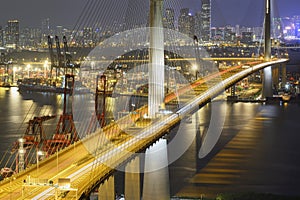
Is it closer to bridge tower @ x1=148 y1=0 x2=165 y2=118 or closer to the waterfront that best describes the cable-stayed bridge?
bridge tower @ x1=148 y1=0 x2=165 y2=118

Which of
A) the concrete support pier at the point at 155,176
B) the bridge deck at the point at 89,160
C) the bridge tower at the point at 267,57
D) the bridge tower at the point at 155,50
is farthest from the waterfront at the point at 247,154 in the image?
the bridge tower at the point at 267,57

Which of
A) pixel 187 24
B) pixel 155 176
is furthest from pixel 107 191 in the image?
pixel 187 24

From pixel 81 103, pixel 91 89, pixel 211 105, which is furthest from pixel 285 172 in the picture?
pixel 91 89

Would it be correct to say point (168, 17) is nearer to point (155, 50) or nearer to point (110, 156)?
point (155, 50)

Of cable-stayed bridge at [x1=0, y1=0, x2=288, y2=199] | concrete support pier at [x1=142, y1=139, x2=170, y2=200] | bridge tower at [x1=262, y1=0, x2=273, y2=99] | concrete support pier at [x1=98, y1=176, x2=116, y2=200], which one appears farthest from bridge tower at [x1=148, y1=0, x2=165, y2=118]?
bridge tower at [x1=262, y1=0, x2=273, y2=99]

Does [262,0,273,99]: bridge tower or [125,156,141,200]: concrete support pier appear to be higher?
[262,0,273,99]: bridge tower

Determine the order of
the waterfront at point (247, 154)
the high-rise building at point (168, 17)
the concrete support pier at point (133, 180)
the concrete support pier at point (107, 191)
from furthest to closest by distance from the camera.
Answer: the high-rise building at point (168, 17)
the waterfront at point (247, 154)
the concrete support pier at point (133, 180)
the concrete support pier at point (107, 191)

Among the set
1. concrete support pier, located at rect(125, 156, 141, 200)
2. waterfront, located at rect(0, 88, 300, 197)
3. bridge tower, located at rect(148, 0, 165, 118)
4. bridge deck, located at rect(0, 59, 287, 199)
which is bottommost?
waterfront, located at rect(0, 88, 300, 197)

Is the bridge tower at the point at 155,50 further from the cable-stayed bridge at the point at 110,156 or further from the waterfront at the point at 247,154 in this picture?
the waterfront at the point at 247,154
